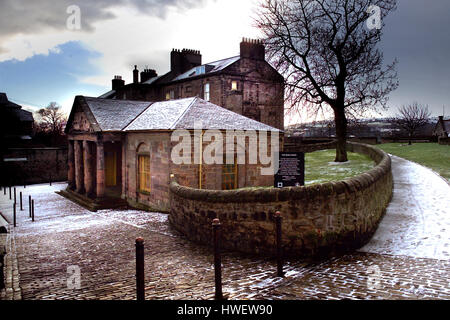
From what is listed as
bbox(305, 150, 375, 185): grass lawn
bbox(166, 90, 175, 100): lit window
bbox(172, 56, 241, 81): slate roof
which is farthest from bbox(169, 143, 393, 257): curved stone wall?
bbox(166, 90, 175, 100): lit window

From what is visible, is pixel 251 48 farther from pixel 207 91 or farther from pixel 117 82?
pixel 117 82

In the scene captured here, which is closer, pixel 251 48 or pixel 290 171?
pixel 290 171

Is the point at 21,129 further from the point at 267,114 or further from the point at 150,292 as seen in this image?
the point at 150,292

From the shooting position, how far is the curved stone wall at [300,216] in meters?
7.74

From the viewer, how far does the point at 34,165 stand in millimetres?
34344

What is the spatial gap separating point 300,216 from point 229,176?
944 cm

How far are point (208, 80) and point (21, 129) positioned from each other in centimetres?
3239

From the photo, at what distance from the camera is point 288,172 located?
977cm

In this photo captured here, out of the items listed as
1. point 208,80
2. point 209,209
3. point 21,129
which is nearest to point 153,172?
point 209,209

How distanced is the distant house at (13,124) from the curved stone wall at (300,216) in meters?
44.8

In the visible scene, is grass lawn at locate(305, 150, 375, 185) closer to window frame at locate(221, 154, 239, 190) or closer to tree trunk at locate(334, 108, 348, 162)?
tree trunk at locate(334, 108, 348, 162)
